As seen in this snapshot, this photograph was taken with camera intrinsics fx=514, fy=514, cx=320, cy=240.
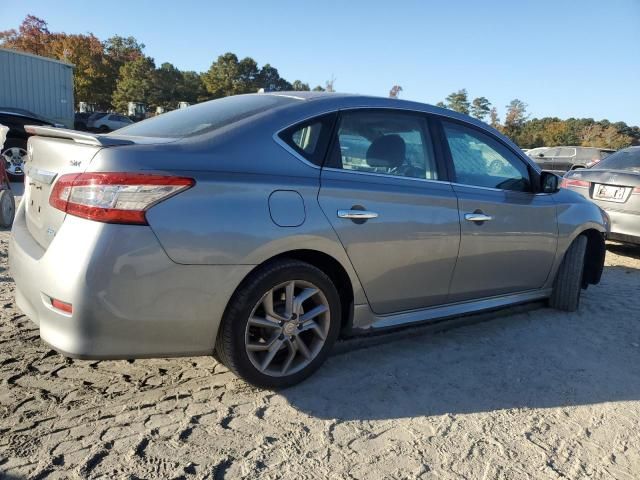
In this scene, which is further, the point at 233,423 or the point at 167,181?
the point at 233,423

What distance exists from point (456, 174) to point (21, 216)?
273cm

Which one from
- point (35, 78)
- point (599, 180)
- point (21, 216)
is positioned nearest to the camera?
point (21, 216)

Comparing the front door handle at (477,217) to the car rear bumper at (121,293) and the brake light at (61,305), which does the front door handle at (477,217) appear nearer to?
the car rear bumper at (121,293)

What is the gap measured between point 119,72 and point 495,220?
53.8 meters

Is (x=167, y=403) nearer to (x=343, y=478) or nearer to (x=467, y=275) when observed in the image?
(x=343, y=478)

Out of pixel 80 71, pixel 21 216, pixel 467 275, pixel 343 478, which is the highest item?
pixel 80 71

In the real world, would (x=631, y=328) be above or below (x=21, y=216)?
below

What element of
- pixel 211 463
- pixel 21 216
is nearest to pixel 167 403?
pixel 211 463

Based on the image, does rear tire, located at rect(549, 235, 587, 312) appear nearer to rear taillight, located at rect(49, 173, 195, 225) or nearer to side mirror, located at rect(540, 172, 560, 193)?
side mirror, located at rect(540, 172, 560, 193)

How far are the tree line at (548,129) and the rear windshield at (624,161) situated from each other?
122 feet

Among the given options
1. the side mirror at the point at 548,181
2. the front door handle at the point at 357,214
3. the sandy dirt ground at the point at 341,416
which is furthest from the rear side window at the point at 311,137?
the side mirror at the point at 548,181

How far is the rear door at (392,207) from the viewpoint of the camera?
2.89 m

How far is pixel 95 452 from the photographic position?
7.31ft

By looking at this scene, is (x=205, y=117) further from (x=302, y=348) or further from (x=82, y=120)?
(x=82, y=120)
